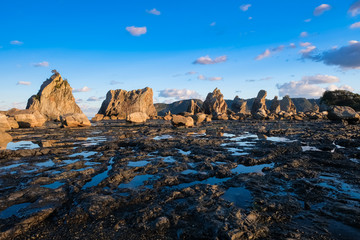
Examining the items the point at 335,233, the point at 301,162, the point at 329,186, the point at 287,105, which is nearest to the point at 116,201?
the point at 335,233

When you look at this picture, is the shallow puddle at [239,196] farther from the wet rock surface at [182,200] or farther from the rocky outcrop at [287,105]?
the rocky outcrop at [287,105]

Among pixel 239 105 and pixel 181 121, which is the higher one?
pixel 239 105

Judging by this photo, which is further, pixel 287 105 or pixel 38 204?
pixel 287 105

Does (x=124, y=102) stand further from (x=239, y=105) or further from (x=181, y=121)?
(x=181, y=121)

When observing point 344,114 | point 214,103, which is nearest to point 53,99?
point 214,103

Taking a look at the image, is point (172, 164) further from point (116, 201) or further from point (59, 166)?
point (59, 166)

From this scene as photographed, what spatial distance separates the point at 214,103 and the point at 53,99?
174 feet

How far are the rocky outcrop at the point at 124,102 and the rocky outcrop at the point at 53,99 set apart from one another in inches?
479

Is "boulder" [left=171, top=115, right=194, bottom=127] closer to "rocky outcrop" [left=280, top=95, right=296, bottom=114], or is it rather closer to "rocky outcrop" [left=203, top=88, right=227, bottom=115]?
"rocky outcrop" [left=203, top=88, right=227, bottom=115]

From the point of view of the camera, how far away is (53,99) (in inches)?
2461

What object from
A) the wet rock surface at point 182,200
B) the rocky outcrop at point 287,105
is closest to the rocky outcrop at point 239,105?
the rocky outcrop at point 287,105

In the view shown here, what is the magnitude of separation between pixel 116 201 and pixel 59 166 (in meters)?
3.85

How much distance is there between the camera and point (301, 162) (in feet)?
21.8

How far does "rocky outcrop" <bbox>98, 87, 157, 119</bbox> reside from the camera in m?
75.3
